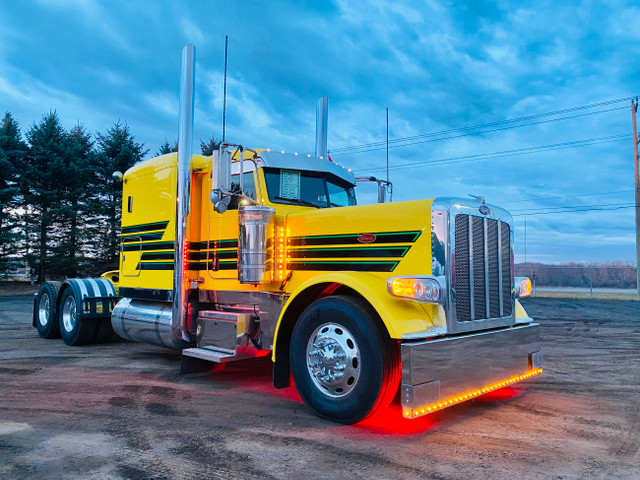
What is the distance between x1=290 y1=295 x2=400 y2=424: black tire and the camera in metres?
4.19

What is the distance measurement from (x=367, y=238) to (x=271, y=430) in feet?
6.56

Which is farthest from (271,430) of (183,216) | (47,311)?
(47,311)

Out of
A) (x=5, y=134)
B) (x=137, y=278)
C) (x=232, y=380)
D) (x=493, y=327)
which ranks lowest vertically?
(x=232, y=380)

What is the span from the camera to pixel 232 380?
6434 millimetres

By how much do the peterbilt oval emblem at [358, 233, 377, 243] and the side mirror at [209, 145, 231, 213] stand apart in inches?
57.7

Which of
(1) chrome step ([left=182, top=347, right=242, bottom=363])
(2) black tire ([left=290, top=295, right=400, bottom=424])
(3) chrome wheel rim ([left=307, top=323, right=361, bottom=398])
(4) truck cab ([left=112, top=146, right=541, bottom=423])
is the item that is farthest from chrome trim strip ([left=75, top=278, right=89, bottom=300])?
(3) chrome wheel rim ([left=307, top=323, right=361, bottom=398])

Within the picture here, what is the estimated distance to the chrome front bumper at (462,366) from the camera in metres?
3.95

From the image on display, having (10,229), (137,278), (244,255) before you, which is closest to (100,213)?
(10,229)

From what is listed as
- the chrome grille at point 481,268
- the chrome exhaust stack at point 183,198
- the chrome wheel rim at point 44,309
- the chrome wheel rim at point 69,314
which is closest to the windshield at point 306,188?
the chrome exhaust stack at point 183,198

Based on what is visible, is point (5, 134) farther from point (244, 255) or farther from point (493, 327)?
point (493, 327)

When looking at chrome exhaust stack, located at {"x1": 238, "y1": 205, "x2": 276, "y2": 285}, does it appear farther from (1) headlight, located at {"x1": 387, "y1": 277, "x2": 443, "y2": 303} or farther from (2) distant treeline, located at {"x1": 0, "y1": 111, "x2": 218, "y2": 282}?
(2) distant treeline, located at {"x1": 0, "y1": 111, "x2": 218, "y2": 282}

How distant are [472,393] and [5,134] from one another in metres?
31.3

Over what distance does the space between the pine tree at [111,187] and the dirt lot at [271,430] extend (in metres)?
24.1

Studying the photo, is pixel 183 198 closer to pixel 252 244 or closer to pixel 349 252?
pixel 252 244
